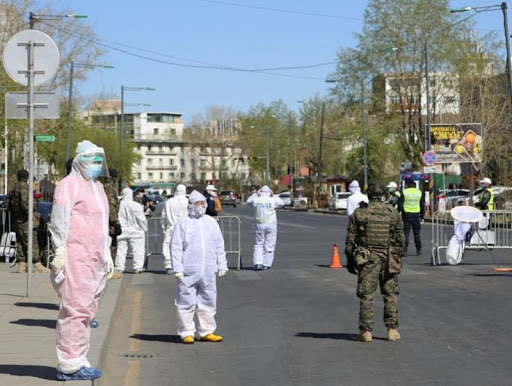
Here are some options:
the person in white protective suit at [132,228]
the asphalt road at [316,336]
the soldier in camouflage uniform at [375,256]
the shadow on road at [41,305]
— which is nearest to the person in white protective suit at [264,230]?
the asphalt road at [316,336]

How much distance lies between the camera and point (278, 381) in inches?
346

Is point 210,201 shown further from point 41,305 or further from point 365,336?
point 365,336

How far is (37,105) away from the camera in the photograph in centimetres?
1416

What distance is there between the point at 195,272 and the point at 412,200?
13.2 metres

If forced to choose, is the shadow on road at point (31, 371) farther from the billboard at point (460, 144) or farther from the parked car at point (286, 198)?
the parked car at point (286, 198)

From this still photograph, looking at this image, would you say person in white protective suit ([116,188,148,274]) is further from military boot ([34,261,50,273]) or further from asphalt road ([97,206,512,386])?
military boot ([34,261,50,273])

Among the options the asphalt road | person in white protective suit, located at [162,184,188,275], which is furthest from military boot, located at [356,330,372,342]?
person in white protective suit, located at [162,184,188,275]

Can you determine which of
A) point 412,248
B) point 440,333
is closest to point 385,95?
point 412,248

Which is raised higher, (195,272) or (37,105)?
(37,105)

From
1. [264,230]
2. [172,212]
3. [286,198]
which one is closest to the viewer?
[172,212]

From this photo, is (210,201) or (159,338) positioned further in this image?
(210,201)

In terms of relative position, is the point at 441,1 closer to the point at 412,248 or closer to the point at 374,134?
the point at 374,134

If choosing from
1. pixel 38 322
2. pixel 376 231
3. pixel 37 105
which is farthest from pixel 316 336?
pixel 37 105

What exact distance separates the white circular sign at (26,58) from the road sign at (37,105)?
0.47 m
